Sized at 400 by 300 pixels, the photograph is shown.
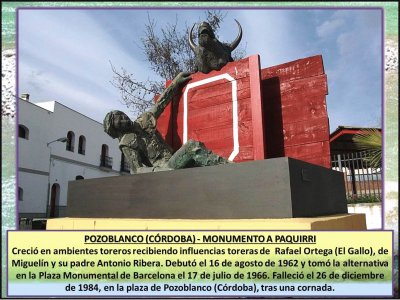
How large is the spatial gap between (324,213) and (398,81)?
4.51ft

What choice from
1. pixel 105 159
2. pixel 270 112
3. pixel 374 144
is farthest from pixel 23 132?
pixel 374 144

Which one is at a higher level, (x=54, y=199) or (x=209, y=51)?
(x=209, y=51)

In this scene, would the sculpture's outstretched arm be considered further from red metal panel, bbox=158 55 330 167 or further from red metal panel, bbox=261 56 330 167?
red metal panel, bbox=261 56 330 167

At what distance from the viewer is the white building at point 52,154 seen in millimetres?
16812

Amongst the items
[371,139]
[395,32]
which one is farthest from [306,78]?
[371,139]

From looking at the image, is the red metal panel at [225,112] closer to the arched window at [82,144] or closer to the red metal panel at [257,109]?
the red metal panel at [257,109]

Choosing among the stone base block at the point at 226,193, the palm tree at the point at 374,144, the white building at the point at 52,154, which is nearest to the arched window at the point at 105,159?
the white building at the point at 52,154

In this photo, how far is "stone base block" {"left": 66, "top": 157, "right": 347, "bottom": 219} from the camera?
2.55 metres

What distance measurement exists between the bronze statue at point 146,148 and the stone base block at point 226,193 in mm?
382

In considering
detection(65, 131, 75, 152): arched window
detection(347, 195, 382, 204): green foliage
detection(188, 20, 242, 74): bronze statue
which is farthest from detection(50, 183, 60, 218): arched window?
detection(188, 20, 242, 74): bronze statue

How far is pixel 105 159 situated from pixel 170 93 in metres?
20.0

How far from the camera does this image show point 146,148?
425cm

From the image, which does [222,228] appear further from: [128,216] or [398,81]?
[398,81]

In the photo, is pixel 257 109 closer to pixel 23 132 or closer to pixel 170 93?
pixel 170 93
